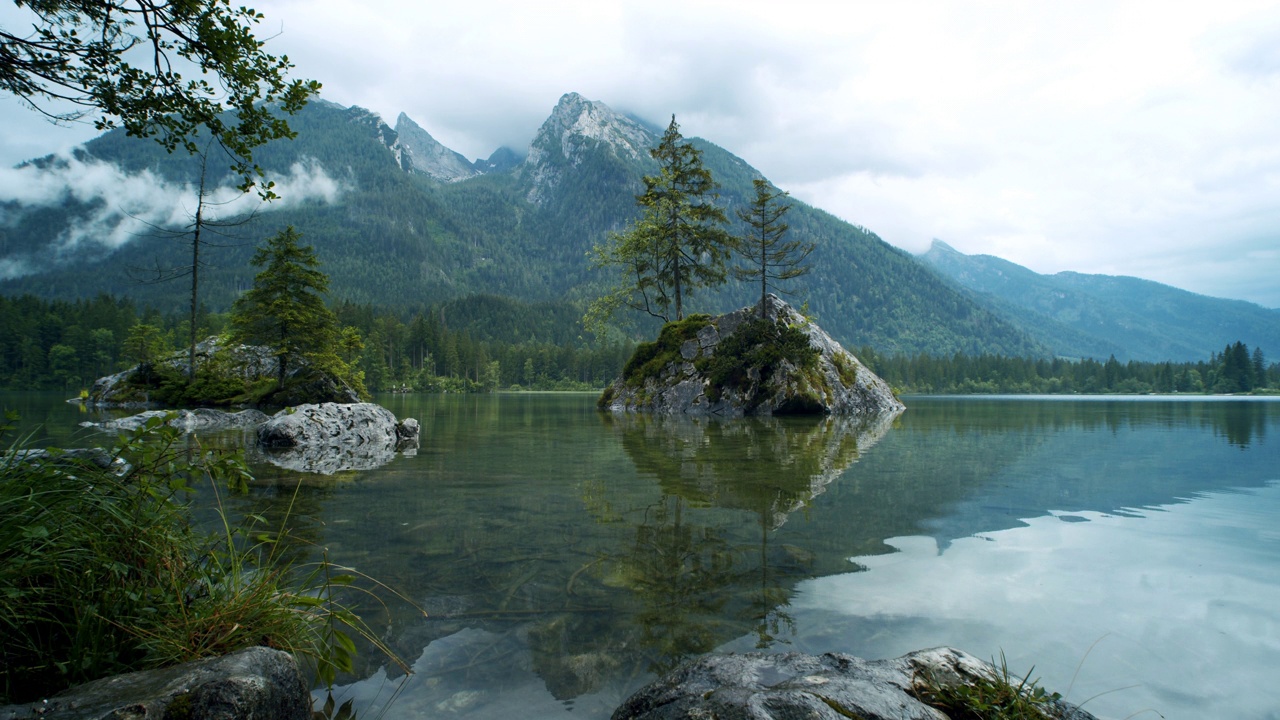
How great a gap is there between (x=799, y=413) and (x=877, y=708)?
30.6 meters

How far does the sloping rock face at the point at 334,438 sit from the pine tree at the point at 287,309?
1583 cm

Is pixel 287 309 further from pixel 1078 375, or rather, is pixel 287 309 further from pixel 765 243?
pixel 1078 375

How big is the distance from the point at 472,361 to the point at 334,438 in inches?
4058

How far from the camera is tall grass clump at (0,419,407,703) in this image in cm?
259

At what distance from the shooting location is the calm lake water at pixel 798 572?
3.35m

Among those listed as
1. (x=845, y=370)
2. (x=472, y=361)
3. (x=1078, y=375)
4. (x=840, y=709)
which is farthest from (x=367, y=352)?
(x=1078, y=375)

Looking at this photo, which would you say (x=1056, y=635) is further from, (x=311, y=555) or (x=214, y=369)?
(x=214, y=369)

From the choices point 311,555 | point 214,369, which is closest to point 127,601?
point 311,555

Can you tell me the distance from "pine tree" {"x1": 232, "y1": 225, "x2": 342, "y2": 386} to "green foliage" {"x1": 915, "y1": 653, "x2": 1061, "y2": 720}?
3304cm

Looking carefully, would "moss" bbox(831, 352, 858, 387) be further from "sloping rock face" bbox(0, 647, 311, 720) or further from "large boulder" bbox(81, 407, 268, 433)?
"sloping rock face" bbox(0, 647, 311, 720)

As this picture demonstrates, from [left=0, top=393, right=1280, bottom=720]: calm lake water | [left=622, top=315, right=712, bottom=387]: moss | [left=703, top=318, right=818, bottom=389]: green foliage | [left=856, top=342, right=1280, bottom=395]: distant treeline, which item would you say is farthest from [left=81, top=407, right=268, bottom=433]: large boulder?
[left=856, top=342, right=1280, bottom=395]: distant treeline

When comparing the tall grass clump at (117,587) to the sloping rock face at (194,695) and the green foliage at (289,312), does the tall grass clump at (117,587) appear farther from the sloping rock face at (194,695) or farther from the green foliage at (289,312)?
the green foliage at (289,312)

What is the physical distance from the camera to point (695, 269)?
1454 inches

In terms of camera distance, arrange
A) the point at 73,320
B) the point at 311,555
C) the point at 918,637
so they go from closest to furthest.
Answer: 1. the point at 918,637
2. the point at 311,555
3. the point at 73,320
